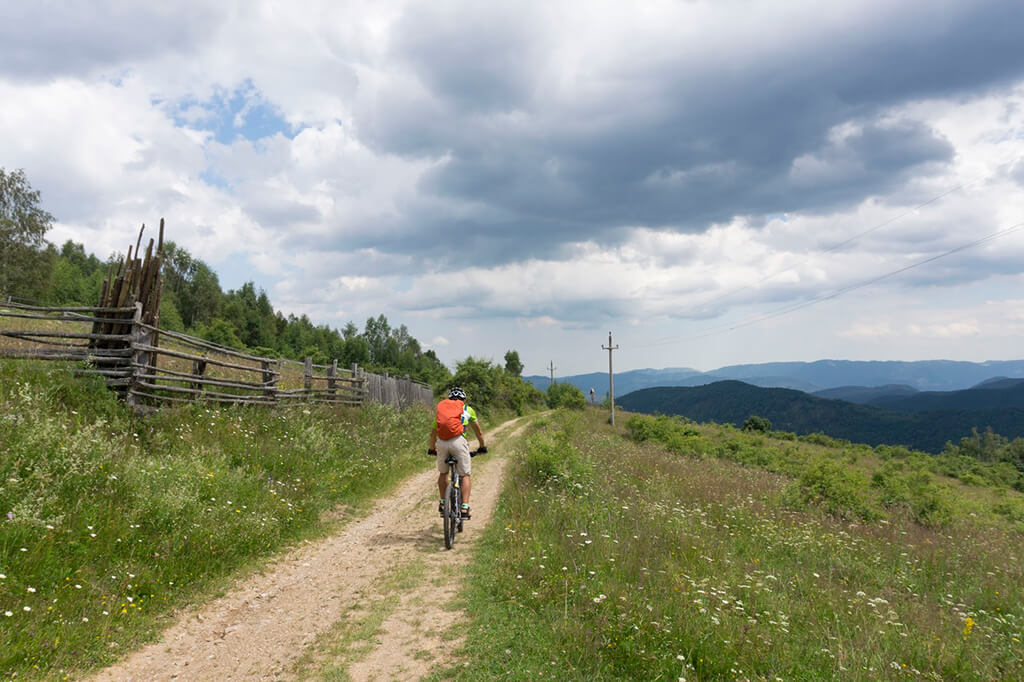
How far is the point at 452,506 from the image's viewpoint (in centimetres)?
769

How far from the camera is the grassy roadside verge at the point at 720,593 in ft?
13.7

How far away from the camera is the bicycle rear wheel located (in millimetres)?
7359

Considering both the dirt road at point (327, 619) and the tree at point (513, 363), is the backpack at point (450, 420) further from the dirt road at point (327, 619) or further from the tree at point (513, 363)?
the tree at point (513, 363)

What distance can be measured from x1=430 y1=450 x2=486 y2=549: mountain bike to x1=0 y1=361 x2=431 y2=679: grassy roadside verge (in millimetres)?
2189

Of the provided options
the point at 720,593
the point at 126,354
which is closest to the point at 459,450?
the point at 720,593

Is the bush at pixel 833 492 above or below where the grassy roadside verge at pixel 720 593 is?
below

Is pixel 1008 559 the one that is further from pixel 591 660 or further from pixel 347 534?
pixel 347 534

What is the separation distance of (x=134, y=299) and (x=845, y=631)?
11.7 metres

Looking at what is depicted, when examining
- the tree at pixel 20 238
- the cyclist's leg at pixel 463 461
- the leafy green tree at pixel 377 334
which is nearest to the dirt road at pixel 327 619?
the cyclist's leg at pixel 463 461

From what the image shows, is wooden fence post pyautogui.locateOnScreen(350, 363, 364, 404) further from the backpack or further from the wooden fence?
the backpack

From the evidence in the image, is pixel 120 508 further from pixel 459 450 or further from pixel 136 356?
pixel 459 450

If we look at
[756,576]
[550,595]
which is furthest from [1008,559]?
[550,595]

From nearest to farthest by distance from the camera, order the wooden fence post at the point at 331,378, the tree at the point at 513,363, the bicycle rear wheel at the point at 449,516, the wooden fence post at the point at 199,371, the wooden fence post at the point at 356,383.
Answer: the bicycle rear wheel at the point at 449,516 < the wooden fence post at the point at 199,371 < the wooden fence post at the point at 331,378 < the wooden fence post at the point at 356,383 < the tree at the point at 513,363

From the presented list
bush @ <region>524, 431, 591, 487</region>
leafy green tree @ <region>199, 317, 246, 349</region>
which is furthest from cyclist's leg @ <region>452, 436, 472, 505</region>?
leafy green tree @ <region>199, 317, 246, 349</region>
